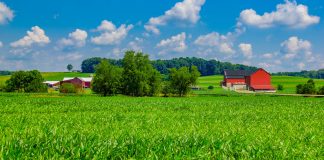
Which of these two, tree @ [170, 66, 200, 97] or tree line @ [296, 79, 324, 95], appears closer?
tree line @ [296, 79, 324, 95]

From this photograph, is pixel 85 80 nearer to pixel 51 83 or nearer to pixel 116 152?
pixel 51 83

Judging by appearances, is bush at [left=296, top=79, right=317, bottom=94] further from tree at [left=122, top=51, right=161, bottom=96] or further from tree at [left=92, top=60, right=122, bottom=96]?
tree at [left=92, top=60, right=122, bottom=96]

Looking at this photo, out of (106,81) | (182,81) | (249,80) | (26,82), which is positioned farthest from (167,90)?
(249,80)

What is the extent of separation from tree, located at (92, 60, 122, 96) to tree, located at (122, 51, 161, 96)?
2.12 metres

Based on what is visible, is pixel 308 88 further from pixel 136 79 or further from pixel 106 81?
pixel 106 81

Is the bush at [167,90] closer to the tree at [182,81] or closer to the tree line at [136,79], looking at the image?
the tree line at [136,79]

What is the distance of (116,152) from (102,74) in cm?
8742

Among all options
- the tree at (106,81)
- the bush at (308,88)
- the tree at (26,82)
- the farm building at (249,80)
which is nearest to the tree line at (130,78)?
the tree at (106,81)

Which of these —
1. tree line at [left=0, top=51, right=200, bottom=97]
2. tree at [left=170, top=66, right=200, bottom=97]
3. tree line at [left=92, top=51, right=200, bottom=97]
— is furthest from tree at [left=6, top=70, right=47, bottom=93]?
tree at [left=170, top=66, right=200, bottom=97]

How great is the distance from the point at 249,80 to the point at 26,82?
8750cm

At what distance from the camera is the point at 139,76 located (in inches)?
3666

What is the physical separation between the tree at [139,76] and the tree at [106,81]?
6.97 feet

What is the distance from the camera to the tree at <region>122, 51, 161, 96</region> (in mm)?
93500

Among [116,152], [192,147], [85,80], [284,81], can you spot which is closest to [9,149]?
[116,152]
